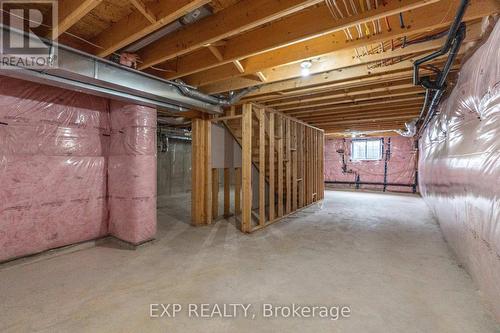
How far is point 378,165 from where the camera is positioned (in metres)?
9.12

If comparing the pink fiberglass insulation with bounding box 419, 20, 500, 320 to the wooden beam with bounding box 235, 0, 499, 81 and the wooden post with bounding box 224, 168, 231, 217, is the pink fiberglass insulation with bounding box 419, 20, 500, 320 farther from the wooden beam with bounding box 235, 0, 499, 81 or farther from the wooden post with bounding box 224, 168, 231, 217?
the wooden post with bounding box 224, 168, 231, 217

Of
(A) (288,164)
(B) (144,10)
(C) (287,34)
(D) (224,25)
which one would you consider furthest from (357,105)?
(B) (144,10)

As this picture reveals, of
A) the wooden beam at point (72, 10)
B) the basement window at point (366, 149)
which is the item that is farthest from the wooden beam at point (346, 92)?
the basement window at point (366, 149)

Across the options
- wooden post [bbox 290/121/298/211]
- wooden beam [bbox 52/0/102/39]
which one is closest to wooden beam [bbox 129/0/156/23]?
wooden beam [bbox 52/0/102/39]

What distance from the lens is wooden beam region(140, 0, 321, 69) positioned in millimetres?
1606

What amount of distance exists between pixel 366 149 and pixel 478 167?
8228 millimetres

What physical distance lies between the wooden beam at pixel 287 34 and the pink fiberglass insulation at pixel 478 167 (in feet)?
2.73

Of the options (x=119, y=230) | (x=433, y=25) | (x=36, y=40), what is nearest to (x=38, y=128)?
(x=36, y=40)

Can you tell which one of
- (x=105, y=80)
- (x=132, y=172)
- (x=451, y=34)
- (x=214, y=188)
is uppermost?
(x=451, y=34)

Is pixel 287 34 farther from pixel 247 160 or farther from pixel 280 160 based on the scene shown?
pixel 280 160

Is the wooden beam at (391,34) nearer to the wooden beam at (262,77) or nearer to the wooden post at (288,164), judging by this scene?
the wooden beam at (262,77)

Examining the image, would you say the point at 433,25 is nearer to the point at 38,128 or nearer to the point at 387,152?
the point at 38,128

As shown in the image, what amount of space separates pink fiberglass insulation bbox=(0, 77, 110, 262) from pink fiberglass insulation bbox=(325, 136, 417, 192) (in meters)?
8.79

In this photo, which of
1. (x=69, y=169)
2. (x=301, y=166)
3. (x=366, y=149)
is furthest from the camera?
(x=366, y=149)
